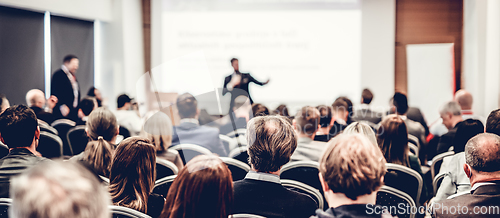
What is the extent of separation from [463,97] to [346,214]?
196 inches

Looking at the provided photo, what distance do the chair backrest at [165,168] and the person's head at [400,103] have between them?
2877mm

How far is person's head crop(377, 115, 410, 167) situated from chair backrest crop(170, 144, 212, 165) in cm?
123

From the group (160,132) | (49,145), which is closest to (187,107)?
(160,132)

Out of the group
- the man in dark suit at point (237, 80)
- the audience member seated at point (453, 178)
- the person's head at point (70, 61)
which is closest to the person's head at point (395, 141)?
the audience member seated at point (453, 178)

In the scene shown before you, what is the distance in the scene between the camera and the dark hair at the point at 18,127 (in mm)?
2064

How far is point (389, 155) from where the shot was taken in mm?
2701

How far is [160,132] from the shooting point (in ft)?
9.30

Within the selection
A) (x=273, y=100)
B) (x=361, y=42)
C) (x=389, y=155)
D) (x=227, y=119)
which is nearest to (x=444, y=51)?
(x=361, y=42)

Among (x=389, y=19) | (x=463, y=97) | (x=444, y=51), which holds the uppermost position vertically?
(x=389, y=19)

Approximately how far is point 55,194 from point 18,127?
5.23 feet

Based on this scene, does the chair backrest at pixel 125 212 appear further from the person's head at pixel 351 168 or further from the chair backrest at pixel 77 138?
the chair backrest at pixel 77 138

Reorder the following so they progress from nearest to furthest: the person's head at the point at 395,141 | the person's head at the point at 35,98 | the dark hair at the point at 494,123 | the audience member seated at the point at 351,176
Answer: the audience member seated at the point at 351,176, the dark hair at the point at 494,123, the person's head at the point at 395,141, the person's head at the point at 35,98

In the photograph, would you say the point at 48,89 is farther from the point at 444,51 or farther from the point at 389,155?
the point at 444,51

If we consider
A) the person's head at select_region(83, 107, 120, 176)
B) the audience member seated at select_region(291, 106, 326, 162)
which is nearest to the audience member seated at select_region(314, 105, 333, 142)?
the audience member seated at select_region(291, 106, 326, 162)
